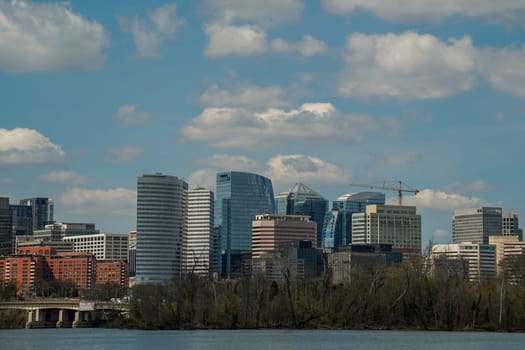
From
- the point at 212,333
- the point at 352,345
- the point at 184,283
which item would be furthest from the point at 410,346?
the point at 184,283

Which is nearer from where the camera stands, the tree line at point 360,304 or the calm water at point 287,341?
the calm water at point 287,341

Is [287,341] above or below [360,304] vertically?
below

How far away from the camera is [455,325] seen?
151875 mm

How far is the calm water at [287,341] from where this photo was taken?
373 ft

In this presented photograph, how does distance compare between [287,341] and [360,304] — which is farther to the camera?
[360,304]

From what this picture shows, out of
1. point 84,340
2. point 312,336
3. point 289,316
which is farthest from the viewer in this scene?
point 289,316

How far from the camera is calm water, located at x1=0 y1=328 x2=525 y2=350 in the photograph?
373 ft

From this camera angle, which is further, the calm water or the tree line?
the tree line

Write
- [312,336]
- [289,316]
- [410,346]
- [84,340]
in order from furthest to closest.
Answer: [289,316], [84,340], [312,336], [410,346]

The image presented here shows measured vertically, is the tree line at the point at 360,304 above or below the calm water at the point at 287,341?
above

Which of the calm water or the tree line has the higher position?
the tree line

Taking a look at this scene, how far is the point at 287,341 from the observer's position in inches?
4793

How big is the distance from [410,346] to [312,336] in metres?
23.5

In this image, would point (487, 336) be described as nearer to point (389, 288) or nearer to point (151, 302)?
point (389, 288)
